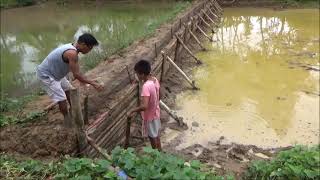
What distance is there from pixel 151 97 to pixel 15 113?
3.08 m

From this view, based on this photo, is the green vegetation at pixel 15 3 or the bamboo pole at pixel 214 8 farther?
the green vegetation at pixel 15 3

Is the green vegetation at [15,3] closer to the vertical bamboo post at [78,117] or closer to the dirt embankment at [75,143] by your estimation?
the dirt embankment at [75,143]

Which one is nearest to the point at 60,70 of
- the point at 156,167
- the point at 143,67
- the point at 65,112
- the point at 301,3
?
the point at 65,112

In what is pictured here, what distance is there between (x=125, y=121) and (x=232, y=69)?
521 cm

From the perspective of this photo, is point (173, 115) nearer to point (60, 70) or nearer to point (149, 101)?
point (149, 101)

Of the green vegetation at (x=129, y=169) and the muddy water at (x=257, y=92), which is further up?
the green vegetation at (x=129, y=169)

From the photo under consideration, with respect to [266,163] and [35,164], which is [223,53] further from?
[35,164]

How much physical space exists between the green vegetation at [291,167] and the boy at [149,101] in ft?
4.42

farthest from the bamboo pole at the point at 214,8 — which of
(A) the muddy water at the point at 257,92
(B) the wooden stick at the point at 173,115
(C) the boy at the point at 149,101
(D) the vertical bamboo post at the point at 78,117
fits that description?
(D) the vertical bamboo post at the point at 78,117

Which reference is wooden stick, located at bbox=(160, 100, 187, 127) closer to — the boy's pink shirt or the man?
the boy's pink shirt

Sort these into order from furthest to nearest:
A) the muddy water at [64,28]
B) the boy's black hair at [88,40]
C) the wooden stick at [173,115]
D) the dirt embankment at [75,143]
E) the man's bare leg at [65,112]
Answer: the muddy water at [64,28], the wooden stick at [173,115], the man's bare leg at [65,112], the dirt embankment at [75,143], the boy's black hair at [88,40]

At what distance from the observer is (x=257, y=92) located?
30.1 ft

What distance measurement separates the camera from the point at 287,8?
2270 centimetres

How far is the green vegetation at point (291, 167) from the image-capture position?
4.73 m
